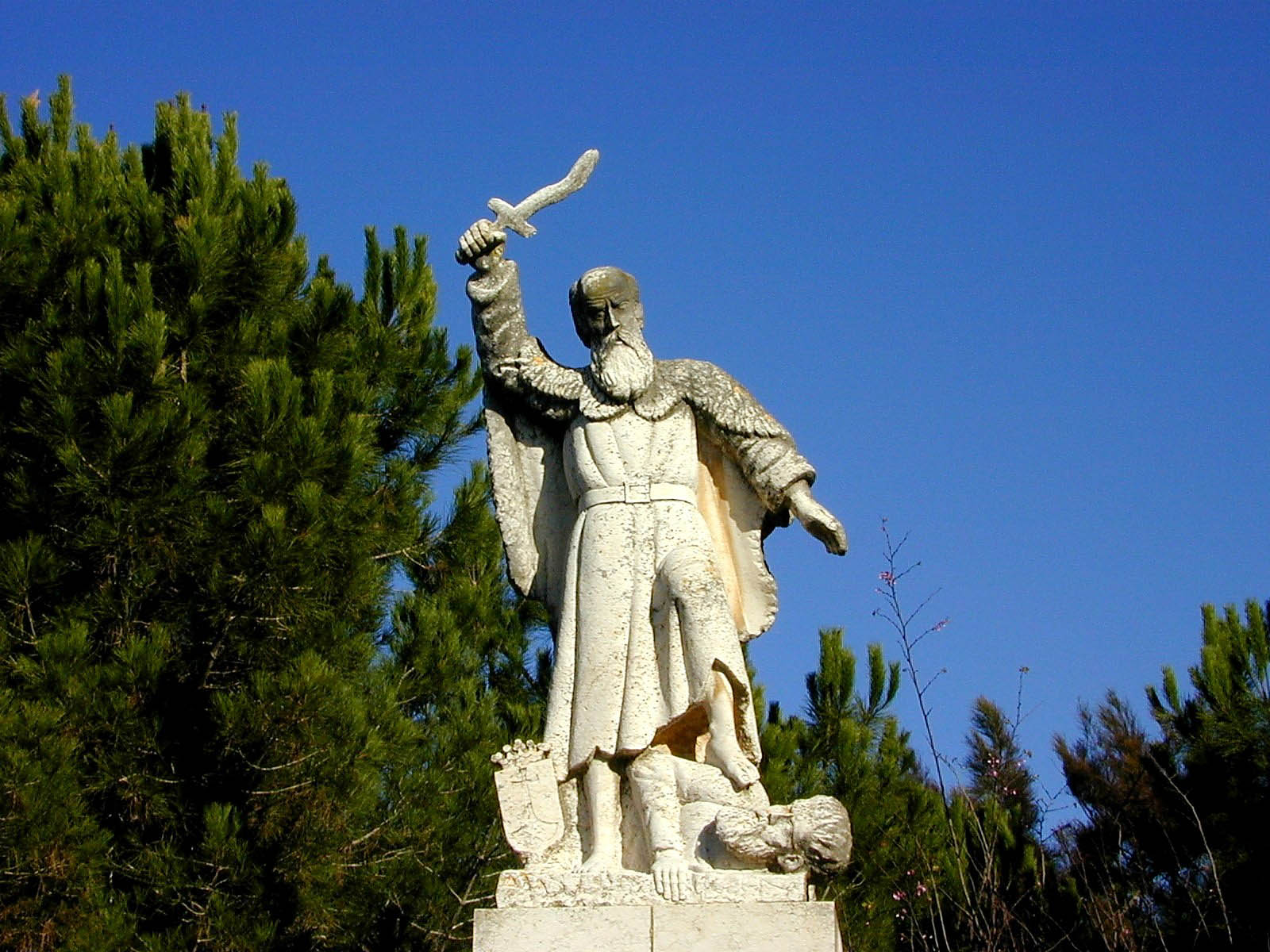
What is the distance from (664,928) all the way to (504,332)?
7.18 feet

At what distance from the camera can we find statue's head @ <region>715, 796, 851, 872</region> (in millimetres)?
5020

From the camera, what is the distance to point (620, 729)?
550 cm

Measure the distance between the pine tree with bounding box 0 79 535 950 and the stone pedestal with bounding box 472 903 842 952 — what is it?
4.46 m

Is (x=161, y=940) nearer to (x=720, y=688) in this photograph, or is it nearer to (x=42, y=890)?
(x=42, y=890)

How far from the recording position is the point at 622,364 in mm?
5922

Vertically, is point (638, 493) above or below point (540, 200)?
below

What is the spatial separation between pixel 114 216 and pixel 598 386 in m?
6.24

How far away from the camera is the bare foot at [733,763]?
542 centimetres

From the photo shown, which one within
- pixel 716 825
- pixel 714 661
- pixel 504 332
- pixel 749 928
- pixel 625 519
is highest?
pixel 504 332

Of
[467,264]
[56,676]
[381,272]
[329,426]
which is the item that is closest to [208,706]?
[56,676]

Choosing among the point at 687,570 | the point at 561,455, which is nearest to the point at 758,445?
the point at 687,570

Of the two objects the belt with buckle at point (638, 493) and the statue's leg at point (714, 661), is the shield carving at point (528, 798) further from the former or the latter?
the belt with buckle at point (638, 493)

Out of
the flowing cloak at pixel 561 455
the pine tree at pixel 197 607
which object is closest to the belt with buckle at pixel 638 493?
the flowing cloak at pixel 561 455

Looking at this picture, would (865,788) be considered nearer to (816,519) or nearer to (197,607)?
(197,607)
